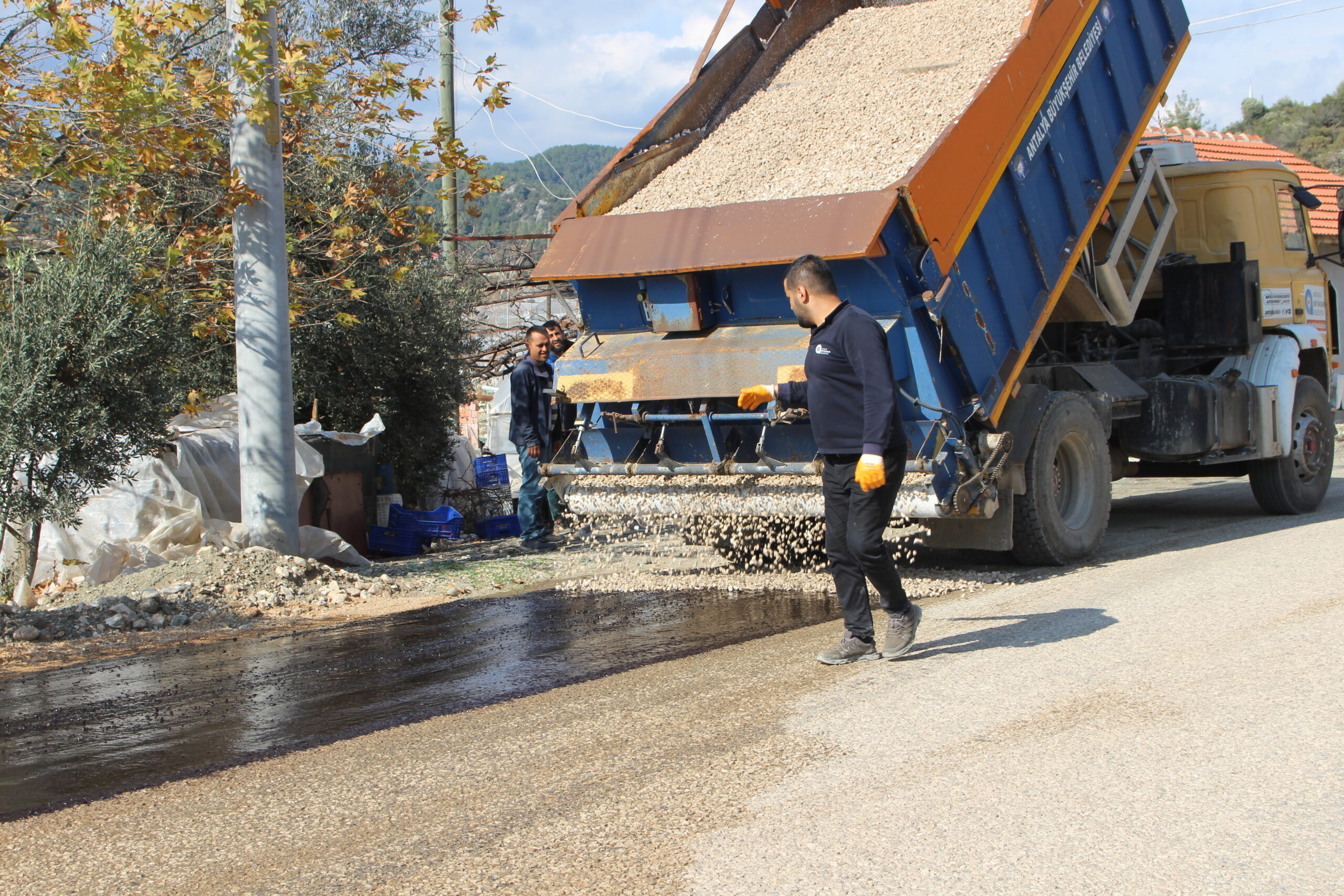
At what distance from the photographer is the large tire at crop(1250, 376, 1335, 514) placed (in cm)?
956

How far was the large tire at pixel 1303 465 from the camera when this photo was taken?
9.56 m

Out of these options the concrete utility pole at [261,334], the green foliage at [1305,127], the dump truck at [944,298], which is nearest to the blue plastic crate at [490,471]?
the concrete utility pole at [261,334]

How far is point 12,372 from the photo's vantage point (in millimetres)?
7059

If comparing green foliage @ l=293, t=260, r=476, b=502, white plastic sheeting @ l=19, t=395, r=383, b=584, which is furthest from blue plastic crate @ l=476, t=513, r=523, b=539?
white plastic sheeting @ l=19, t=395, r=383, b=584

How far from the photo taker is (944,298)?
20.8ft

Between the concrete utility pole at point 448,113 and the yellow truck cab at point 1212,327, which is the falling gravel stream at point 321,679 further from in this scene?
the concrete utility pole at point 448,113

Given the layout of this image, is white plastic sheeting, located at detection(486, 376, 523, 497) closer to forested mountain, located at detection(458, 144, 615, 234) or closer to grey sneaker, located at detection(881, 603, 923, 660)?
grey sneaker, located at detection(881, 603, 923, 660)

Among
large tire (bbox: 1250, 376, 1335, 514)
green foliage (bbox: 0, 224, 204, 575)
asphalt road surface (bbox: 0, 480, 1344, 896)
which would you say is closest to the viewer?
asphalt road surface (bbox: 0, 480, 1344, 896)

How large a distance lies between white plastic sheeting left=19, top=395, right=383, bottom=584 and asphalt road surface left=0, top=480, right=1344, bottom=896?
180 inches

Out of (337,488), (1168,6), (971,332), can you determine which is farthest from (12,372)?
(1168,6)

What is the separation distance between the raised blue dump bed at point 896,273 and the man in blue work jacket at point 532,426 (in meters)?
2.22

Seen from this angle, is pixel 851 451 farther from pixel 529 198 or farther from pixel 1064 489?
pixel 529 198

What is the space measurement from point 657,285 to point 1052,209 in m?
2.55

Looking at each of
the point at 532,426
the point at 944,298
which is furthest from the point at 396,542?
the point at 944,298
